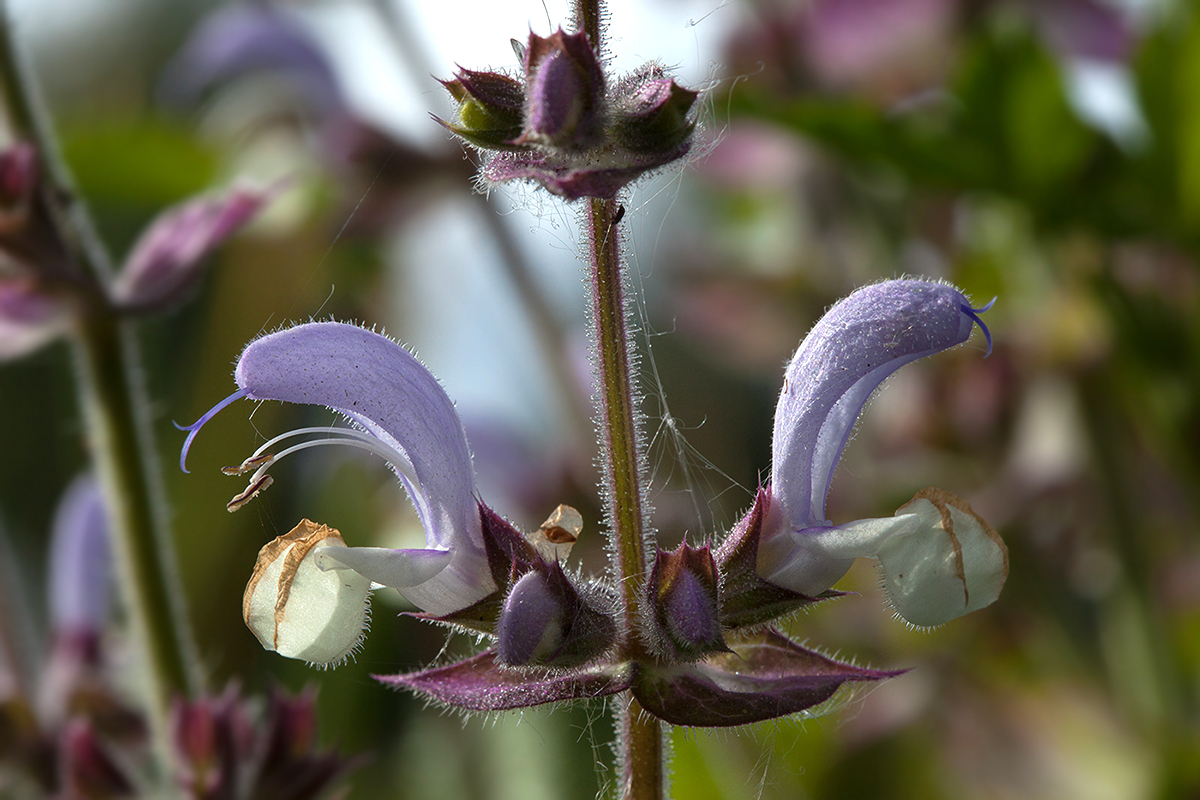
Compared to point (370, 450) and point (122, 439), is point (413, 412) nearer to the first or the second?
point (370, 450)

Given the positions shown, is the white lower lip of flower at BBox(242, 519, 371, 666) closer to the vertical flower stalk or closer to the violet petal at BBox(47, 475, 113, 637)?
the vertical flower stalk

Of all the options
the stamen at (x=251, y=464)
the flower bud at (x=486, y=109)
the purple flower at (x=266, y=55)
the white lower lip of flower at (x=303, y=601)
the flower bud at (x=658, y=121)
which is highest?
the flower bud at (x=486, y=109)

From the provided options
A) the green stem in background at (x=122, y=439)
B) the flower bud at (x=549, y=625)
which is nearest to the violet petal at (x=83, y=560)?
the green stem in background at (x=122, y=439)

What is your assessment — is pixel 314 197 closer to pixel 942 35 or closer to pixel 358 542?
pixel 358 542

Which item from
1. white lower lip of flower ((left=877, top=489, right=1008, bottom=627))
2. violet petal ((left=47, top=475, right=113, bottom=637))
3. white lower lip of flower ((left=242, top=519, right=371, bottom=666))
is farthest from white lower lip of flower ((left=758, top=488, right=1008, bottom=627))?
violet petal ((left=47, top=475, right=113, bottom=637))

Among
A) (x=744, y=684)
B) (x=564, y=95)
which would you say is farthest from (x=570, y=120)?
(x=744, y=684)

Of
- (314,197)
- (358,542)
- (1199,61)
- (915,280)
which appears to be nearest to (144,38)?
(314,197)

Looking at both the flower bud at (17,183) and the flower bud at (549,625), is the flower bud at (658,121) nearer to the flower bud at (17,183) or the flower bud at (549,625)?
the flower bud at (549,625)
